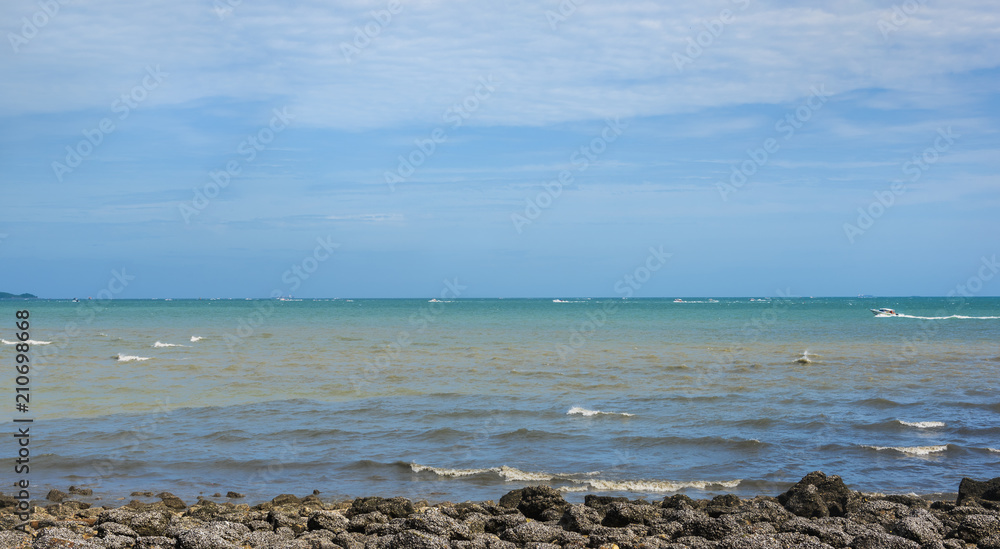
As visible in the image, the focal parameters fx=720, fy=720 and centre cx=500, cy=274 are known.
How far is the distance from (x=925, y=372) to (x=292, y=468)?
20.6 meters

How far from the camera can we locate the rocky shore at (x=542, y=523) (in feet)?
23.0

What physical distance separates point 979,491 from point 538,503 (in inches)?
227

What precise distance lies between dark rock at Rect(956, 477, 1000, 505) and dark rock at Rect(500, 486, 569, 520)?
5194 millimetres

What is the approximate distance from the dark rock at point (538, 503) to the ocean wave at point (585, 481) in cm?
197

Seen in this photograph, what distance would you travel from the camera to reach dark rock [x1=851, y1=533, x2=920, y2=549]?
6871 millimetres

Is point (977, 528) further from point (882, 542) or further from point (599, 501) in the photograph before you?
point (599, 501)

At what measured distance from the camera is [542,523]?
7941mm

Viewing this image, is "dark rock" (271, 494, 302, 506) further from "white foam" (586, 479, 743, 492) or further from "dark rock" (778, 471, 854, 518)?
"dark rock" (778, 471, 854, 518)

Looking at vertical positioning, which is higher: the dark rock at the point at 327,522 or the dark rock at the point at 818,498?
the dark rock at the point at 818,498

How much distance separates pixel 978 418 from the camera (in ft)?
50.8

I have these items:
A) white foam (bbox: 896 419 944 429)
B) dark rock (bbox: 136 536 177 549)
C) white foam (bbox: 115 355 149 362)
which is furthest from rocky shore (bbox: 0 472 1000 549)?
white foam (bbox: 115 355 149 362)

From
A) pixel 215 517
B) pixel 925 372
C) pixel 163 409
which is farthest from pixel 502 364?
pixel 215 517

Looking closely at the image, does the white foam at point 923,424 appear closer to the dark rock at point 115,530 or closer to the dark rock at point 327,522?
the dark rock at point 327,522

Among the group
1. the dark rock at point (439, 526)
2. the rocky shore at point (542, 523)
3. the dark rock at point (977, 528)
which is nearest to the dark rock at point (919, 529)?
the rocky shore at point (542, 523)
